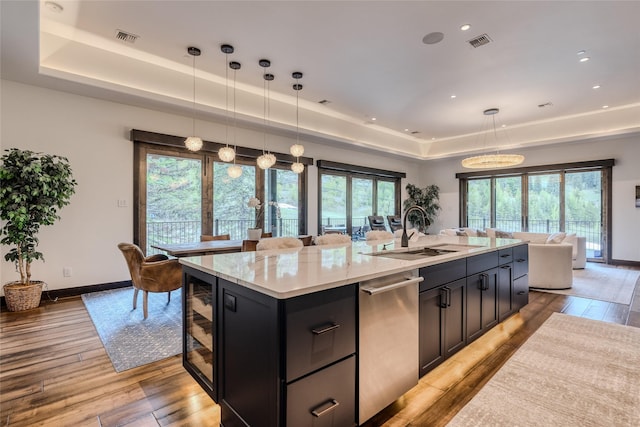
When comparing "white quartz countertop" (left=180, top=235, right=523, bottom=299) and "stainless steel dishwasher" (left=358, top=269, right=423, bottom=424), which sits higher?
"white quartz countertop" (left=180, top=235, right=523, bottom=299)

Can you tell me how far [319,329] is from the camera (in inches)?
55.4

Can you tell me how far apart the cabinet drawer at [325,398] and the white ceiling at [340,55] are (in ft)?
10.7

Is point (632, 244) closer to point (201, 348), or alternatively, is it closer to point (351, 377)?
point (351, 377)

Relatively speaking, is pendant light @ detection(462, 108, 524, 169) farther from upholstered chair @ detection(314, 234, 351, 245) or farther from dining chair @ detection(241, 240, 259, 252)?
dining chair @ detection(241, 240, 259, 252)

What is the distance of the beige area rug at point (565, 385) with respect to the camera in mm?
1770

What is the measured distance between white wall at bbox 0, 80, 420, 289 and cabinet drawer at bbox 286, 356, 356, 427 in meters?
4.49

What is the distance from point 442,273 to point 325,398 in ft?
3.99

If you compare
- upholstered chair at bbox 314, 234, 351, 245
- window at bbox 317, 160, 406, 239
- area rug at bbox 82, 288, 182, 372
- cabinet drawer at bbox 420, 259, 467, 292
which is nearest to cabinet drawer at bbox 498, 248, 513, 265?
cabinet drawer at bbox 420, 259, 467, 292

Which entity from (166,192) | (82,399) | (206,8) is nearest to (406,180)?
(166,192)

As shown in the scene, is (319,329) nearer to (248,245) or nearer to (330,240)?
(330,240)

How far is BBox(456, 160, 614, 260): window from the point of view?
24.1ft

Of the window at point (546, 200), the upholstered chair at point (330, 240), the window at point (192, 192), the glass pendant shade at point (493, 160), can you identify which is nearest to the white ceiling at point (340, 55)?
the window at point (192, 192)

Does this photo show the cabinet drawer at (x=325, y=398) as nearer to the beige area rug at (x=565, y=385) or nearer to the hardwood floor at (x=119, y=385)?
the hardwood floor at (x=119, y=385)

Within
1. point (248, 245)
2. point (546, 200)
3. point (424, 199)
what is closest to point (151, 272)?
point (248, 245)
